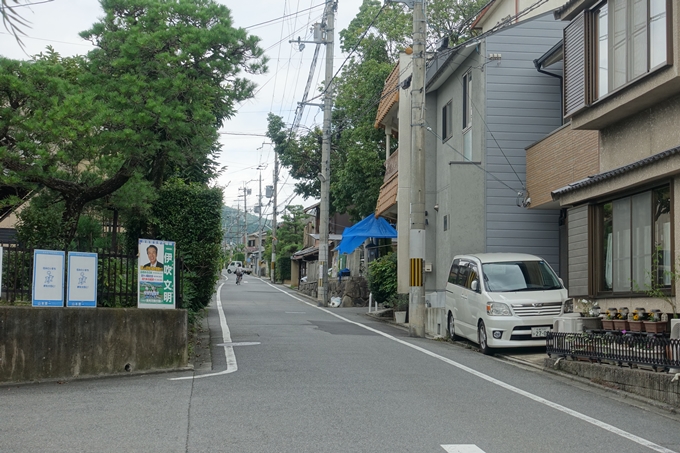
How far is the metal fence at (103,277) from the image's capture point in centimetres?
1133

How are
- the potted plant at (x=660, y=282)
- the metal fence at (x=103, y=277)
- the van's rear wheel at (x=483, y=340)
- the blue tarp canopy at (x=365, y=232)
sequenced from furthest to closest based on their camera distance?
the blue tarp canopy at (x=365, y=232) → the van's rear wheel at (x=483, y=340) → the potted plant at (x=660, y=282) → the metal fence at (x=103, y=277)

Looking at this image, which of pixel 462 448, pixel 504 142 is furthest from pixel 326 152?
pixel 462 448

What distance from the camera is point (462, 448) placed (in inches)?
267

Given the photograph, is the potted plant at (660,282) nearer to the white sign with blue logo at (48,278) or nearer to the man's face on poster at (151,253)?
the man's face on poster at (151,253)

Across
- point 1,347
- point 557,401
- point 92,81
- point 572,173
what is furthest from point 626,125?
point 1,347

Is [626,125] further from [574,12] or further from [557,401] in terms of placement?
[557,401]

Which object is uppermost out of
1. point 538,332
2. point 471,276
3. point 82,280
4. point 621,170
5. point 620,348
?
point 621,170

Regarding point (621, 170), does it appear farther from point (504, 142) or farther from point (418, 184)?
point (504, 142)

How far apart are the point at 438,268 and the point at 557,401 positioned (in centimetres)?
1462

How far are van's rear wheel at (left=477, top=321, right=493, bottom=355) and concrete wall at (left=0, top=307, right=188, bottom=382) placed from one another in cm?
613

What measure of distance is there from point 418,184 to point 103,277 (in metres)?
9.60

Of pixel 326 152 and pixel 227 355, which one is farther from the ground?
pixel 326 152

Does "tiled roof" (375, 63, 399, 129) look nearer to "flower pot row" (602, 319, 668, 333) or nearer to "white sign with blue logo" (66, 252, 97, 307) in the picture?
"flower pot row" (602, 319, 668, 333)

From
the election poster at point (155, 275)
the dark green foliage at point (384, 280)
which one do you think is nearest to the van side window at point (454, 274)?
the election poster at point (155, 275)
